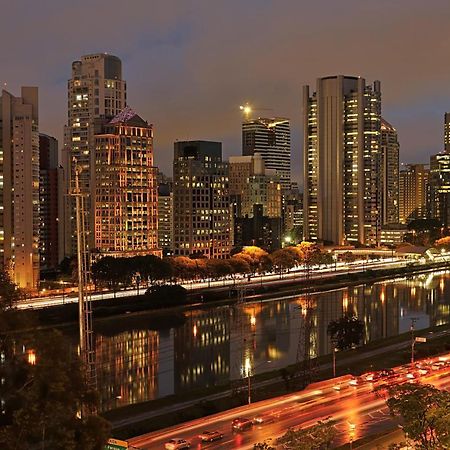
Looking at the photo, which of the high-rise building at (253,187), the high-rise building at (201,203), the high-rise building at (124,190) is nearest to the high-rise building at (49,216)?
the high-rise building at (124,190)

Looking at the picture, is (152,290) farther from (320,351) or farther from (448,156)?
(448,156)

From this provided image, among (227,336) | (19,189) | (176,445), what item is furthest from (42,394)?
(19,189)

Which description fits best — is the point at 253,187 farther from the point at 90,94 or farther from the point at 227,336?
the point at 227,336

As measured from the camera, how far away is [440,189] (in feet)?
313

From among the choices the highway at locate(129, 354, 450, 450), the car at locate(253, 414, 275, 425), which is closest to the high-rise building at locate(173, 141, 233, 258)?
the highway at locate(129, 354, 450, 450)

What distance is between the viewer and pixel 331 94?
70.4 m

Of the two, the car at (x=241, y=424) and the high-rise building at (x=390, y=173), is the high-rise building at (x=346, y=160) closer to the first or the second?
the high-rise building at (x=390, y=173)

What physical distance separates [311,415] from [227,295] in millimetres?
23394

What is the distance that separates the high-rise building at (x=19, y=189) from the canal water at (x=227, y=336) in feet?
28.5

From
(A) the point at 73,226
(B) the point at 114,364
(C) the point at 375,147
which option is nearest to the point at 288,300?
(B) the point at 114,364

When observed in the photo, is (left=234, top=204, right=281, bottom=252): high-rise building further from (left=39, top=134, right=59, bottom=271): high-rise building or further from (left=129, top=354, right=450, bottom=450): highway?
(left=129, top=354, right=450, bottom=450): highway

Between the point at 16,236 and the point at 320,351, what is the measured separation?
19.8 m

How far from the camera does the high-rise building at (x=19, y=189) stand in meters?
36.4

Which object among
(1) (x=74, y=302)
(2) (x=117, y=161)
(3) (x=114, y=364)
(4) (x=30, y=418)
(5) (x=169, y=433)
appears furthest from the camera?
(2) (x=117, y=161)
